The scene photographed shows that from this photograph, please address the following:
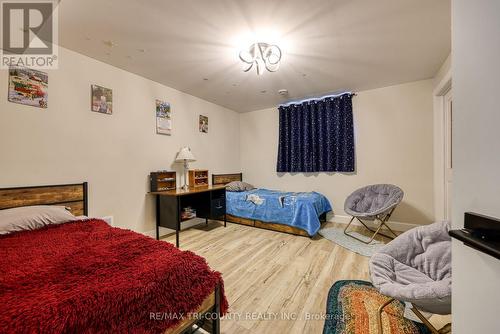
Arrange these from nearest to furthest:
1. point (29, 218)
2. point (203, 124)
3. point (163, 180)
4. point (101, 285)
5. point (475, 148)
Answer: point (475, 148) < point (101, 285) < point (29, 218) < point (163, 180) < point (203, 124)

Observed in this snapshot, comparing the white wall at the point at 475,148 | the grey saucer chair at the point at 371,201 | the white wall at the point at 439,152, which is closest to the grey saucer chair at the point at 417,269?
the white wall at the point at 475,148

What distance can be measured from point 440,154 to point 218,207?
361 cm

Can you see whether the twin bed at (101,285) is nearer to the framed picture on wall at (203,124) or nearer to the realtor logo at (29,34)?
the realtor logo at (29,34)

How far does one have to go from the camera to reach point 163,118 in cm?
336

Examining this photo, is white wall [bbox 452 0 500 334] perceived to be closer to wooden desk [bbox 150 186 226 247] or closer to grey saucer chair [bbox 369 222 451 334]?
grey saucer chair [bbox 369 222 451 334]

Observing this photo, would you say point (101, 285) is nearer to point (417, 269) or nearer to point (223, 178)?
point (417, 269)

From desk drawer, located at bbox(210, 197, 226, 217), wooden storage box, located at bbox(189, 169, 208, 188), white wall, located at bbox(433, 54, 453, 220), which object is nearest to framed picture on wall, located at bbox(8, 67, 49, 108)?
wooden storage box, located at bbox(189, 169, 208, 188)

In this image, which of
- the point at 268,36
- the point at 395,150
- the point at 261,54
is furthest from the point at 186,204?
the point at 395,150

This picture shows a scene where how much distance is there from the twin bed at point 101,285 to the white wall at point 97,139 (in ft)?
2.55

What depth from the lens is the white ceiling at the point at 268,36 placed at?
1730 millimetres

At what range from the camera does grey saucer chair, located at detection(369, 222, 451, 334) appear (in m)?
1.13

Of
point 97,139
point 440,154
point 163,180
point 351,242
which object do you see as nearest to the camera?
point 97,139

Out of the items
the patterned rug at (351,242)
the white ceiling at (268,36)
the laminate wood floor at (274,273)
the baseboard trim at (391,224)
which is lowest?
the laminate wood floor at (274,273)

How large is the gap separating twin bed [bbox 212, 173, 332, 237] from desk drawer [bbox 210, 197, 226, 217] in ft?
0.70
